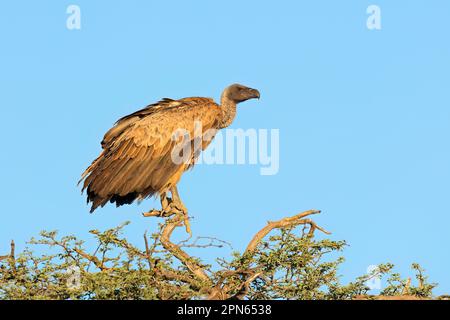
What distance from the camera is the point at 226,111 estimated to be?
617 inches

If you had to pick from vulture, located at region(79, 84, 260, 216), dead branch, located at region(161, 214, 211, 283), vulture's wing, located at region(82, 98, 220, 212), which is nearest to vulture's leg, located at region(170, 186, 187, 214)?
vulture, located at region(79, 84, 260, 216)

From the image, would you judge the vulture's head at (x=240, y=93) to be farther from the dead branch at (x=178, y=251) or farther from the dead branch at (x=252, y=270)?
the dead branch at (x=252, y=270)

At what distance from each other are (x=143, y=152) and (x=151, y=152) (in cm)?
14

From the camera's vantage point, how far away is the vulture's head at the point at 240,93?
624 inches

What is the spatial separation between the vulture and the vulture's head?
375mm

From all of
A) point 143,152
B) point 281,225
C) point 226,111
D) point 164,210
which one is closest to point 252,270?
point 281,225

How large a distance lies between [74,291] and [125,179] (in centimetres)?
432

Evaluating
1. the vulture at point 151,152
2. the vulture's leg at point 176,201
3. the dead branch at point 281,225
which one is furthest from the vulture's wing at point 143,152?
the dead branch at point 281,225

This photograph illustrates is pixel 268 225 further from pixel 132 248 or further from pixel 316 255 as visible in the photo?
pixel 132 248
